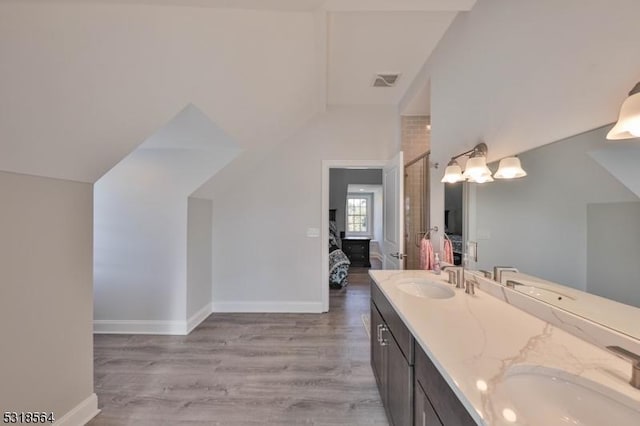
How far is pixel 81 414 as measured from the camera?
1.83m

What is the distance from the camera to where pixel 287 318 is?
12.1 feet

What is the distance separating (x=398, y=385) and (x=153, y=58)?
204 cm

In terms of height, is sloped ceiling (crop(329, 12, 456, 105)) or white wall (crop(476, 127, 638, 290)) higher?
sloped ceiling (crop(329, 12, 456, 105))

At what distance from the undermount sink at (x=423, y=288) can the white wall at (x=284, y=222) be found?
1.93 m

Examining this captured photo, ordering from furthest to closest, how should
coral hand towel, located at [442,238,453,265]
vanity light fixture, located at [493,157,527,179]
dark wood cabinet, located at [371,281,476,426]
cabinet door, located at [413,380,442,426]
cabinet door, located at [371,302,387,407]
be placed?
coral hand towel, located at [442,238,453,265]
cabinet door, located at [371,302,387,407]
vanity light fixture, located at [493,157,527,179]
cabinet door, located at [413,380,442,426]
dark wood cabinet, located at [371,281,476,426]

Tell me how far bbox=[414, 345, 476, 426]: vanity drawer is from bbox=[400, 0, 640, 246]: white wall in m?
1.08

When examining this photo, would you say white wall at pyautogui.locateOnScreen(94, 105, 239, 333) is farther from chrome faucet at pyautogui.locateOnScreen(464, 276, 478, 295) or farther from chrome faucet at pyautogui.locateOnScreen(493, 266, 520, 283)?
chrome faucet at pyautogui.locateOnScreen(493, 266, 520, 283)

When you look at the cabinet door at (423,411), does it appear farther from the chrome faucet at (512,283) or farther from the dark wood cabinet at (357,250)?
the dark wood cabinet at (357,250)

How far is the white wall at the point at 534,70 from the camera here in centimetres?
103

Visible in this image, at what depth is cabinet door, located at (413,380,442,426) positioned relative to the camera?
1.05m

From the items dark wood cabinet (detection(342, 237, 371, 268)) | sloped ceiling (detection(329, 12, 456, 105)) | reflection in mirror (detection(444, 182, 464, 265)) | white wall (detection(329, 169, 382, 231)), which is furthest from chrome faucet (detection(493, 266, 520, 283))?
white wall (detection(329, 169, 382, 231))

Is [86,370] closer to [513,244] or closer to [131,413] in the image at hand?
[131,413]

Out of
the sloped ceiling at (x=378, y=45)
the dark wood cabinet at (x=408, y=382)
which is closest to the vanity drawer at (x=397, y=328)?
the dark wood cabinet at (x=408, y=382)

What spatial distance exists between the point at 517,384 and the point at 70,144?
2.15m
